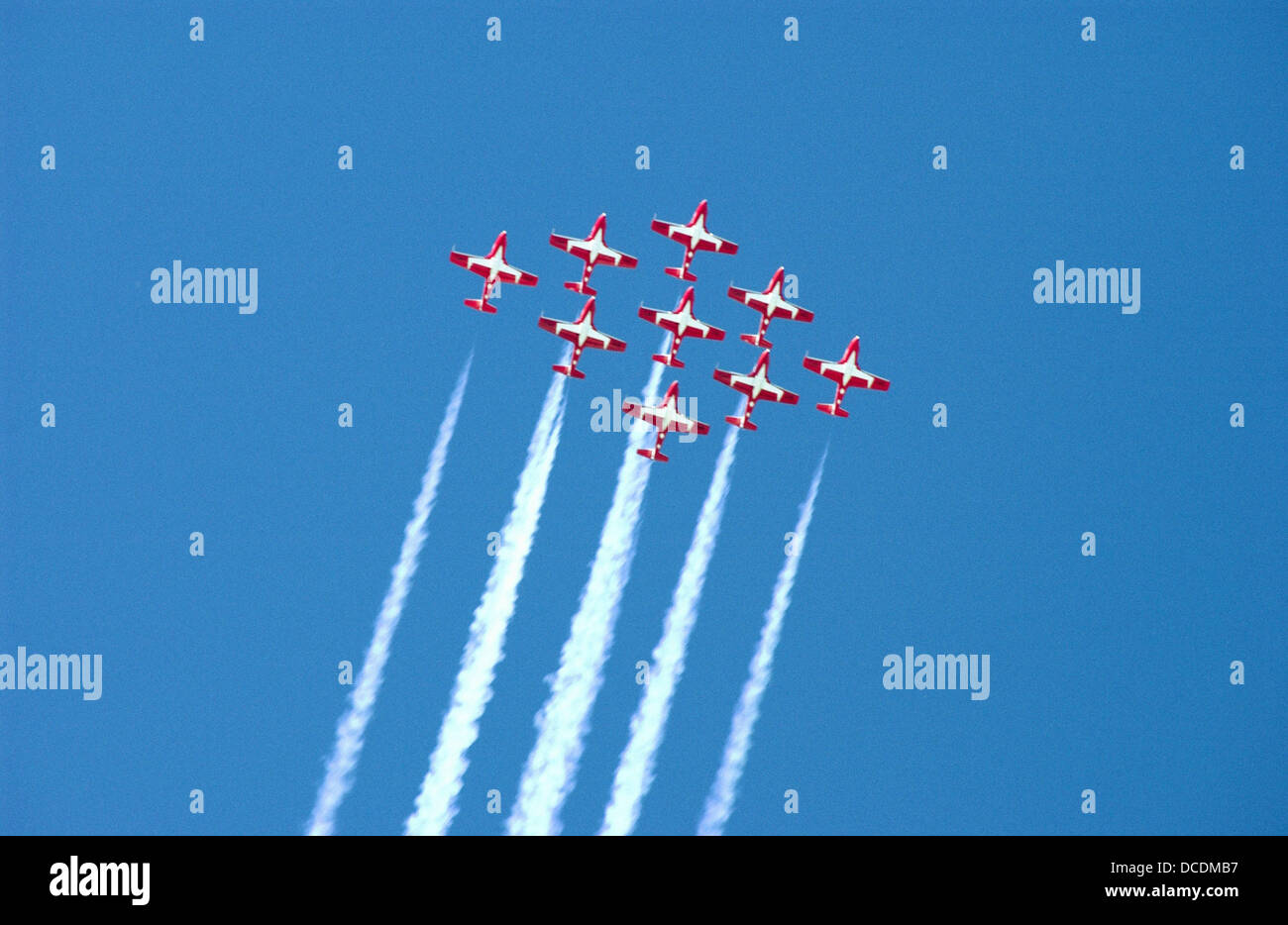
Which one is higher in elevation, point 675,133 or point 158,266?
point 675,133

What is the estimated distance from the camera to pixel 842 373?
2375 centimetres

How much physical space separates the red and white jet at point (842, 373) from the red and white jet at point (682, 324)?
1.59 m

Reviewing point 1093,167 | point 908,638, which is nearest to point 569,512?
point 908,638

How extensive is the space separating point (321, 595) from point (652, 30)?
1022cm

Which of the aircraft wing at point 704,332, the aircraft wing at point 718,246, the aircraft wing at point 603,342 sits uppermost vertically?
the aircraft wing at point 718,246

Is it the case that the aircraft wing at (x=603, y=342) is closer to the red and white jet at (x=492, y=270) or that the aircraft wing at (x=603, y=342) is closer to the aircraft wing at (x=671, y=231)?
the red and white jet at (x=492, y=270)

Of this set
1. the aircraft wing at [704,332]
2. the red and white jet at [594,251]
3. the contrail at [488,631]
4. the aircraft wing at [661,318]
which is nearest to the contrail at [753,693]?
Result: the aircraft wing at [704,332]

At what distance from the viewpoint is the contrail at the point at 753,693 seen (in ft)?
79.2

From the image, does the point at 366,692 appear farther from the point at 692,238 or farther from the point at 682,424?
the point at 692,238

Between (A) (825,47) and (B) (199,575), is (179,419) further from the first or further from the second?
(A) (825,47)

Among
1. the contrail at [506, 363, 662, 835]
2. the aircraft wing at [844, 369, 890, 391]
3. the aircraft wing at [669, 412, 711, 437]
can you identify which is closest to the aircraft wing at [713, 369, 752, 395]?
the aircraft wing at [669, 412, 711, 437]

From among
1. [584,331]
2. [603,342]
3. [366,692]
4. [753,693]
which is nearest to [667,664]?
[753,693]

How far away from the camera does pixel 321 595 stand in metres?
24.3

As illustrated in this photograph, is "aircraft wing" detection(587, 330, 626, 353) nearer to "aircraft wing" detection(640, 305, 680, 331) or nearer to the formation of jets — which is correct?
the formation of jets
